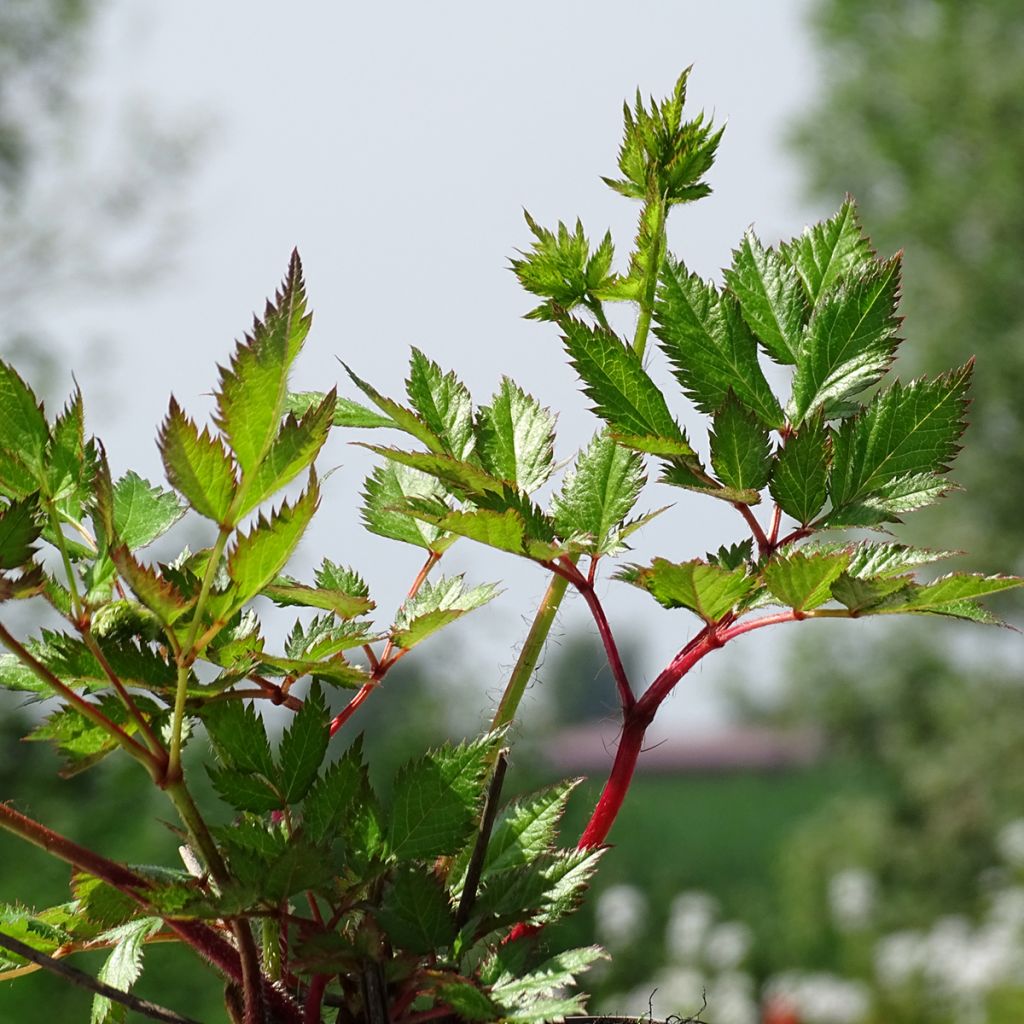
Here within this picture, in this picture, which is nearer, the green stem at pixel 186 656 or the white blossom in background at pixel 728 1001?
the green stem at pixel 186 656

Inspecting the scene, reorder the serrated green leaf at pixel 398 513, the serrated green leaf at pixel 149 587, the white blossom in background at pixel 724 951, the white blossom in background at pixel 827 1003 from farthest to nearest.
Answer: the white blossom in background at pixel 724 951, the white blossom in background at pixel 827 1003, the serrated green leaf at pixel 398 513, the serrated green leaf at pixel 149 587

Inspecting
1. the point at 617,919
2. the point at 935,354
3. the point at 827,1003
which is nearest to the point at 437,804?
the point at 617,919

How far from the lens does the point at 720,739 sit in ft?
45.3

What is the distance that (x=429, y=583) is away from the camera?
0.36 m

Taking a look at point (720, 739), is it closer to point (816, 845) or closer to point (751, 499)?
point (816, 845)

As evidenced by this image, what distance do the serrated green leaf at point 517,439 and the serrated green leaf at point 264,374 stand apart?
0.08 meters

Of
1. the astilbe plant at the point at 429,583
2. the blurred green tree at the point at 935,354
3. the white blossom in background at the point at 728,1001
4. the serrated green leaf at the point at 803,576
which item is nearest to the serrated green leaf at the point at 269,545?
the astilbe plant at the point at 429,583

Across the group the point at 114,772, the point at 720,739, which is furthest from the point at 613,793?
the point at 720,739

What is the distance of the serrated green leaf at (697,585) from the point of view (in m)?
0.30

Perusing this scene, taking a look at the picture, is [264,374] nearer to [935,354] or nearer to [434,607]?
[434,607]

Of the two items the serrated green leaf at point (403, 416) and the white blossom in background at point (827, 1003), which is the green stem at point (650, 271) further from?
the white blossom in background at point (827, 1003)

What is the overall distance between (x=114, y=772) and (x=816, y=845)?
7.37 meters

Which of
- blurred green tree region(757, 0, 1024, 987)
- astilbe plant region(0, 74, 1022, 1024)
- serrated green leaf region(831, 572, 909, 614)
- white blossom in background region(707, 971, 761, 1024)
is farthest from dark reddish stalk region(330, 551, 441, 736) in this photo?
blurred green tree region(757, 0, 1024, 987)

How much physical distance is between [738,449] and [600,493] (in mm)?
34
